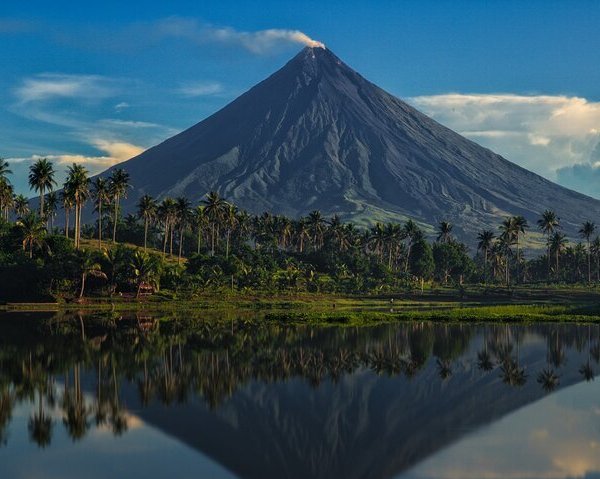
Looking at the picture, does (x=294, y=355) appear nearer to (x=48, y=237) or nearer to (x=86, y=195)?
(x=48, y=237)

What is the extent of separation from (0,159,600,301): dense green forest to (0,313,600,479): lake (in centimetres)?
4432

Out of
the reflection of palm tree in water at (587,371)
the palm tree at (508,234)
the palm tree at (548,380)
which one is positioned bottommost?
the palm tree at (548,380)

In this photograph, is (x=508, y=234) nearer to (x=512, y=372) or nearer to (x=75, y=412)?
(x=512, y=372)

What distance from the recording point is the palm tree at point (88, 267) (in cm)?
9962

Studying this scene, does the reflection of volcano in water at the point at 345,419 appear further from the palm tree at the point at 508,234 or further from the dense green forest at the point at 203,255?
the palm tree at the point at 508,234

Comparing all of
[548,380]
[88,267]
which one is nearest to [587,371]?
[548,380]

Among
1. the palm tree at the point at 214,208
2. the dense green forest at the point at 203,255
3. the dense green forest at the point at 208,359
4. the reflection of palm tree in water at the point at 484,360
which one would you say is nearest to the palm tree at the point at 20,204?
the dense green forest at the point at 203,255

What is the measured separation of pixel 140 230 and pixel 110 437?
→ 13718cm

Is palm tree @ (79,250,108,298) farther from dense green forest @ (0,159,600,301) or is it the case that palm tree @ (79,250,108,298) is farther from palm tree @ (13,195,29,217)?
palm tree @ (13,195,29,217)

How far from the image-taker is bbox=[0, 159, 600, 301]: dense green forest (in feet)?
343

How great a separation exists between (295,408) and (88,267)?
7023 cm

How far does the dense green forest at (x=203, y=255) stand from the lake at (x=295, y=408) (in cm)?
4432

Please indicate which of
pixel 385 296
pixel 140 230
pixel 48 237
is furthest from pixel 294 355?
pixel 140 230

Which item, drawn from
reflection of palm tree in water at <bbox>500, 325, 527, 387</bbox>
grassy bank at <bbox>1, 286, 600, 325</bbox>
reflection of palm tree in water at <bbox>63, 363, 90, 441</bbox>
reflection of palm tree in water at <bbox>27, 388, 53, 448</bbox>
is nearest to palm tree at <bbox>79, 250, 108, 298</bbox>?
grassy bank at <bbox>1, 286, 600, 325</bbox>
